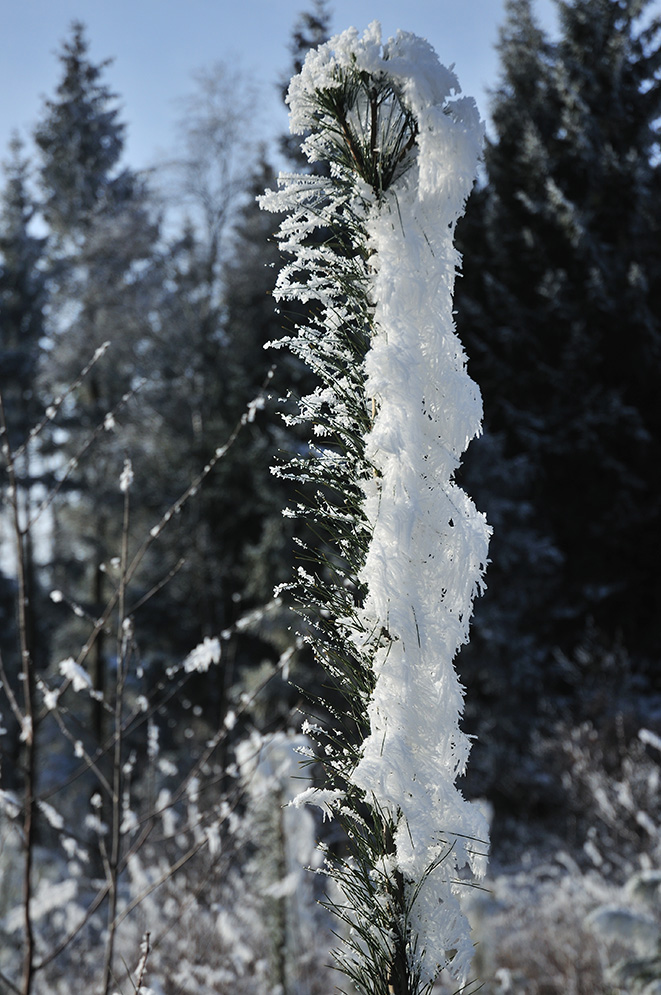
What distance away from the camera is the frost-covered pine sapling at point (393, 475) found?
0.93 metres

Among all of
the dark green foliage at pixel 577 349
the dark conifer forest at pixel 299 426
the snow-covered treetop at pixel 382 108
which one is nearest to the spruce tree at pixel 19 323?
the dark conifer forest at pixel 299 426

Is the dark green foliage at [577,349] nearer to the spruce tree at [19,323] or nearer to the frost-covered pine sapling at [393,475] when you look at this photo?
the spruce tree at [19,323]

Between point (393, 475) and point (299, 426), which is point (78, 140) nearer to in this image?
point (299, 426)

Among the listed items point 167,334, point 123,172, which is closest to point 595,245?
point 167,334

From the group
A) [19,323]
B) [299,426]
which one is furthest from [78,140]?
[299,426]

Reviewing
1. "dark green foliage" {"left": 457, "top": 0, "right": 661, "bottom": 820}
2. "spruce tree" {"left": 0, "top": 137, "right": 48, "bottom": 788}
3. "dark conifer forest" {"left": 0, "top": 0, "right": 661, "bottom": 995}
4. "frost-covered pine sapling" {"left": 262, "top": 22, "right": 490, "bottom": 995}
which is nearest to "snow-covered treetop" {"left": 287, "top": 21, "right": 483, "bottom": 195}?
"frost-covered pine sapling" {"left": 262, "top": 22, "right": 490, "bottom": 995}

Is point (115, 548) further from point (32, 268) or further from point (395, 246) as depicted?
point (395, 246)

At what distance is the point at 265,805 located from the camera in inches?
162

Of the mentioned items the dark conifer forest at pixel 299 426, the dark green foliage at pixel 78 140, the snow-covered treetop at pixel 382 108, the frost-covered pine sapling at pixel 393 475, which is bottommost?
the frost-covered pine sapling at pixel 393 475

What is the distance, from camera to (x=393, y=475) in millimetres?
980

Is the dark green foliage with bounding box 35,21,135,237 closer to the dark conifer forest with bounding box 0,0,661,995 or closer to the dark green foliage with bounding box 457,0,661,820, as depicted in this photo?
the dark conifer forest with bounding box 0,0,661,995

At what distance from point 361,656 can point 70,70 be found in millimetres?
15616

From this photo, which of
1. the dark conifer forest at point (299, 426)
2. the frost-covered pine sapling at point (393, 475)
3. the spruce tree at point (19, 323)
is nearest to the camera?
the frost-covered pine sapling at point (393, 475)

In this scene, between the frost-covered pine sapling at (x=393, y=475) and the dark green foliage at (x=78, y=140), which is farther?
the dark green foliage at (x=78, y=140)
